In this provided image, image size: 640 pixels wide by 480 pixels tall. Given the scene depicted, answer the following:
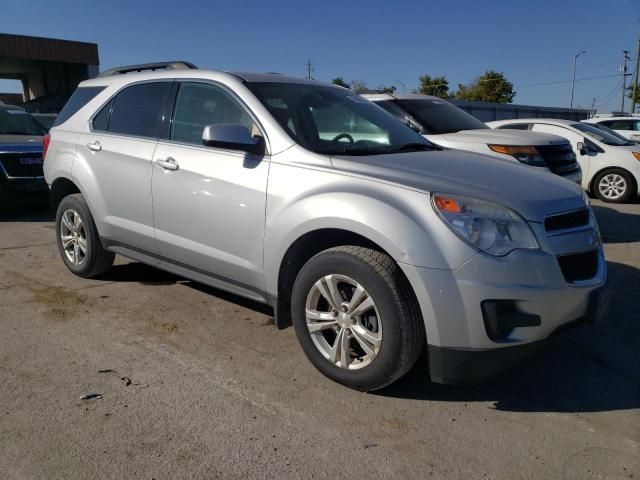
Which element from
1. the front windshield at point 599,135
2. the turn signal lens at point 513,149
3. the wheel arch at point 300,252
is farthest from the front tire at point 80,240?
the front windshield at point 599,135

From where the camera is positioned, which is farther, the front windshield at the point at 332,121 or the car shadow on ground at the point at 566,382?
the front windshield at the point at 332,121

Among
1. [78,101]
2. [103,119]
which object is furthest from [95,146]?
[78,101]

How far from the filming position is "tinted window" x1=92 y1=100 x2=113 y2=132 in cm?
471

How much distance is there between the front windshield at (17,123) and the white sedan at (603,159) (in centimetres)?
802

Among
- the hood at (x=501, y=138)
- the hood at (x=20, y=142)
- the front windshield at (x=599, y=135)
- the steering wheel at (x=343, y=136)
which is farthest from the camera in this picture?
the front windshield at (x=599, y=135)

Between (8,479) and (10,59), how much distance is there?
32453 millimetres

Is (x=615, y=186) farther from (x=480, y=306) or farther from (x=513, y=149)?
(x=480, y=306)

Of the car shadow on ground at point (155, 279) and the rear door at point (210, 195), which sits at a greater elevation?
the rear door at point (210, 195)

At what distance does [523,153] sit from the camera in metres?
7.08

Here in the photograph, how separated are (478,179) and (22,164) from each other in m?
7.38

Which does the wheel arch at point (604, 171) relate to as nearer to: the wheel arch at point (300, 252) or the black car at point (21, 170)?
the wheel arch at point (300, 252)

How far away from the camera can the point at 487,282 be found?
104 inches

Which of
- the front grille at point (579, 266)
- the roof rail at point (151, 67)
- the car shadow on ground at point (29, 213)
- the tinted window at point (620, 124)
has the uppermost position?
the roof rail at point (151, 67)

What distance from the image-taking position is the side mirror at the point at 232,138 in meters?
3.38
